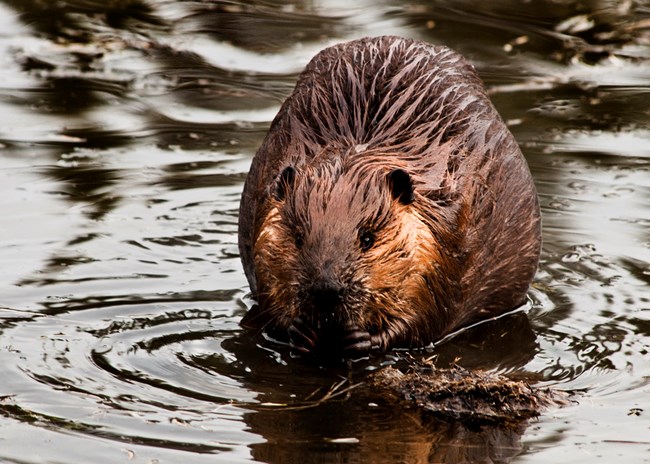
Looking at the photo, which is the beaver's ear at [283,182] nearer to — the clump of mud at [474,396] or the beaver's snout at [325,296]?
the beaver's snout at [325,296]

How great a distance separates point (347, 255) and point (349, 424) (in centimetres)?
75

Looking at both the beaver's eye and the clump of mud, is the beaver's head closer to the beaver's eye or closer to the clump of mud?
the beaver's eye

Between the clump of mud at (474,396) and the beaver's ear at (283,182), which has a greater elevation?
the beaver's ear at (283,182)

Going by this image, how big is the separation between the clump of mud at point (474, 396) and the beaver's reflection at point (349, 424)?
0.06 m

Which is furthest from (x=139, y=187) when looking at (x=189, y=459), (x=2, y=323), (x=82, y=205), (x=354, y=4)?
(x=354, y=4)

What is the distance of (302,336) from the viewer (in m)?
6.09

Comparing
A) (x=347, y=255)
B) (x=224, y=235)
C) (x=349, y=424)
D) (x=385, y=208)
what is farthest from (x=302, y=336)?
(x=224, y=235)

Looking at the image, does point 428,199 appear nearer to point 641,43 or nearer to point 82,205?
point 82,205

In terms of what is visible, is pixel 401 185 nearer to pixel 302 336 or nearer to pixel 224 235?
pixel 302 336

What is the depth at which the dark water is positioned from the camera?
529cm

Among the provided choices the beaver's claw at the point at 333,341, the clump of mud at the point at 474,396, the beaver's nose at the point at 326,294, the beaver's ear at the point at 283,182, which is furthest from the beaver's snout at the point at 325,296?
the beaver's ear at the point at 283,182

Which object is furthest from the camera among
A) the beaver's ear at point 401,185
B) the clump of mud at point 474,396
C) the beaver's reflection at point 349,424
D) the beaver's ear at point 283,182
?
the beaver's ear at point 283,182

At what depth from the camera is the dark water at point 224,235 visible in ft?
17.3

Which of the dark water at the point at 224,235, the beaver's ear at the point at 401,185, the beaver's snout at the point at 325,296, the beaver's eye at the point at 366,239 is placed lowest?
the dark water at the point at 224,235
